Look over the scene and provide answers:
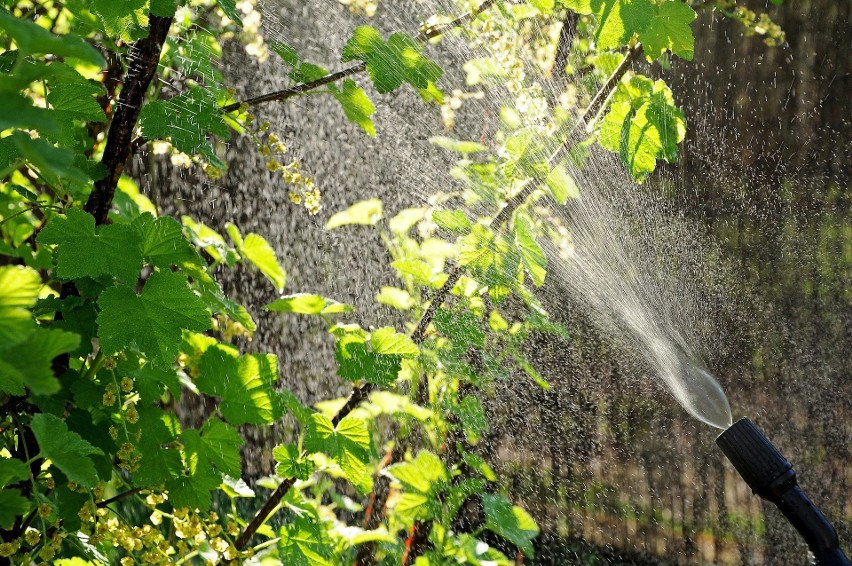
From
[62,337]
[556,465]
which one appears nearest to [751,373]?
[556,465]

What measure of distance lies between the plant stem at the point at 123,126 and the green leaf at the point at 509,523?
81 cm

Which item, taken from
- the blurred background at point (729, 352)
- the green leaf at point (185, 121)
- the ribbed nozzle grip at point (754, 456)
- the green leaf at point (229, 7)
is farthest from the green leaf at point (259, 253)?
the blurred background at point (729, 352)

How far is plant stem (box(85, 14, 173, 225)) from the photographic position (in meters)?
0.88

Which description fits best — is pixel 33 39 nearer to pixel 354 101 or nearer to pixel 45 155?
pixel 45 155

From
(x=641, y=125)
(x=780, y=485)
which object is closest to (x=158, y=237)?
(x=641, y=125)

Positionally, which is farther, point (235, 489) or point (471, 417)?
point (471, 417)

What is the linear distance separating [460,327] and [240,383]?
36cm

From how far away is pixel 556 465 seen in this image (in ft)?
11.1

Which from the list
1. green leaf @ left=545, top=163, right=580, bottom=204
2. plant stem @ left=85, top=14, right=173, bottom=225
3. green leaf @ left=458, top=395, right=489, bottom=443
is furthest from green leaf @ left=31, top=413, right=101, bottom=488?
green leaf @ left=545, top=163, right=580, bottom=204

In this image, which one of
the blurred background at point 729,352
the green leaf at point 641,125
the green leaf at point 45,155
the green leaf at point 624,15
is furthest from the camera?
the blurred background at point 729,352

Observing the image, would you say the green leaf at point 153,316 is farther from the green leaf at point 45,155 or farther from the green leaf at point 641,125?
the green leaf at point 641,125

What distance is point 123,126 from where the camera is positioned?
890mm

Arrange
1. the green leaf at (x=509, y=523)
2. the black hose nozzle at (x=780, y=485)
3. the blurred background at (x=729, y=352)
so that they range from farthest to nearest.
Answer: the blurred background at (x=729, y=352)
the green leaf at (x=509, y=523)
the black hose nozzle at (x=780, y=485)

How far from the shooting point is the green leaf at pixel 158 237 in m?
0.84
